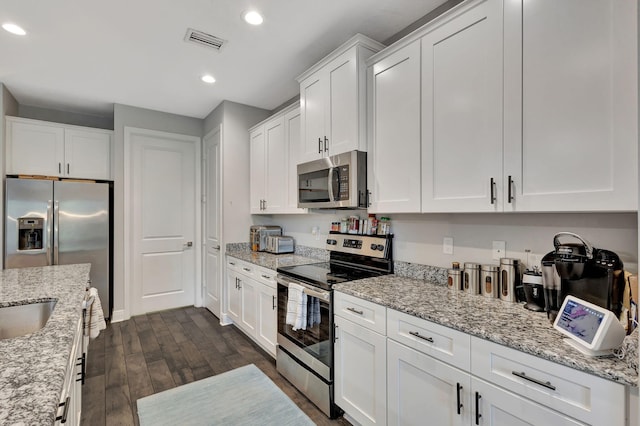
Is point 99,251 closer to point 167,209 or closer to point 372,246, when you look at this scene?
point 167,209

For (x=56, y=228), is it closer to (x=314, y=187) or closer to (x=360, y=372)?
(x=314, y=187)

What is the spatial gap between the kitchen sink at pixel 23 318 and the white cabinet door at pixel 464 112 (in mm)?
2144

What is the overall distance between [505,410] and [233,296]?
2.88 m

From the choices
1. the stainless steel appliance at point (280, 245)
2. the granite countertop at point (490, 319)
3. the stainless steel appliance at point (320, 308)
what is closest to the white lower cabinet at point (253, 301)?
the stainless steel appliance at point (320, 308)

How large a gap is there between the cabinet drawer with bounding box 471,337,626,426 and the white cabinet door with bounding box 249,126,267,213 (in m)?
2.85

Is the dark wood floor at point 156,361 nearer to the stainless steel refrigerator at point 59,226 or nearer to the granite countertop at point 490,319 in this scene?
the stainless steel refrigerator at point 59,226

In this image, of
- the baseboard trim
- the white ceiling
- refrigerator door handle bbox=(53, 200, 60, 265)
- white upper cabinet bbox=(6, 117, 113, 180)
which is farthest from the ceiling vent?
the baseboard trim

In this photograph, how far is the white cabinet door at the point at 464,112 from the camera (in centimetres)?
152

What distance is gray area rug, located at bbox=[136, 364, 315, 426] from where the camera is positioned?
2.03 metres

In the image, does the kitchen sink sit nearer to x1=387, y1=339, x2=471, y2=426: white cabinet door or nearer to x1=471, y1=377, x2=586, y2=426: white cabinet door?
x1=387, y1=339, x2=471, y2=426: white cabinet door

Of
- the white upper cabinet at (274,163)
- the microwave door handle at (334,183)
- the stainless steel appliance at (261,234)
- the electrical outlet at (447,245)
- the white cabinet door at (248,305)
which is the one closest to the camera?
the electrical outlet at (447,245)

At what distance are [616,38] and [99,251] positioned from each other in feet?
15.5

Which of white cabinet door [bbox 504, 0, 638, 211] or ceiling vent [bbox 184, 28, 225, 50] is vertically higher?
ceiling vent [bbox 184, 28, 225, 50]

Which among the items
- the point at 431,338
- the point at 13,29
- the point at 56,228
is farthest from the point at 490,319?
the point at 56,228
